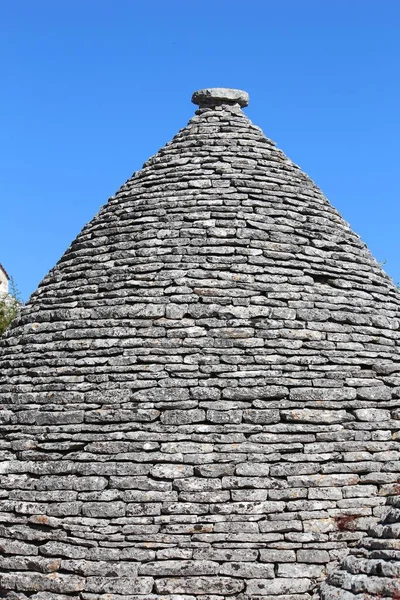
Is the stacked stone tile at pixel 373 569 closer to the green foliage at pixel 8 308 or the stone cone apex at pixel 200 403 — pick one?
the stone cone apex at pixel 200 403

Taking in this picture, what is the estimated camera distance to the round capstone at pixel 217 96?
9.02 meters

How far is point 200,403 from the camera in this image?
22.5 ft

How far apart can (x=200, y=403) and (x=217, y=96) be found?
12.2 feet

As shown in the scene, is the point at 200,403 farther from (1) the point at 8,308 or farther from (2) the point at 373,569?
(1) the point at 8,308

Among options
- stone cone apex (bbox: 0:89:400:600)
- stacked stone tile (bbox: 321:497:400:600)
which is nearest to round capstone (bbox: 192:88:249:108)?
stone cone apex (bbox: 0:89:400:600)

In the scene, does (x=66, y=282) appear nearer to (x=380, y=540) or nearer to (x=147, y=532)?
(x=147, y=532)

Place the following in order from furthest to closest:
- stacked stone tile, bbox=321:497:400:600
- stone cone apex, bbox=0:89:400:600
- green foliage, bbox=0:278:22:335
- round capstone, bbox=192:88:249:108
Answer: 1. green foliage, bbox=0:278:22:335
2. round capstone, bbox=192:88:249:108
3. stone cone apex, bbox=0:89:400:600
4. stacked stone tile, bbox=321:497:400:600

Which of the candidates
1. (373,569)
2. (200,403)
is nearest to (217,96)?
(200,403)

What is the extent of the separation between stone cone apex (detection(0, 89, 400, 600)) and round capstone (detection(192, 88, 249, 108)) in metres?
1.05

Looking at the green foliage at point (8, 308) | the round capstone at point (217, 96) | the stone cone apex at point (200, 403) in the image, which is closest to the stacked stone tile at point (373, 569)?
the stone cone apex at point (200, 403)

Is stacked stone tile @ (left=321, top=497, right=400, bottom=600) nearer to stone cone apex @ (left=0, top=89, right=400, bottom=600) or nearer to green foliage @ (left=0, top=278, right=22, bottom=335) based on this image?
stone cone apex @ (left=0, top=89, right=400, bottom=600)

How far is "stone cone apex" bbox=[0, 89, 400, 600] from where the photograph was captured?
255 inches

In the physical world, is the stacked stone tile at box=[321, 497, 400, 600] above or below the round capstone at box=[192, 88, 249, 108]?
below

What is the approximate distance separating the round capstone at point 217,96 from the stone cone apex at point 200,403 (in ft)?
3.46
